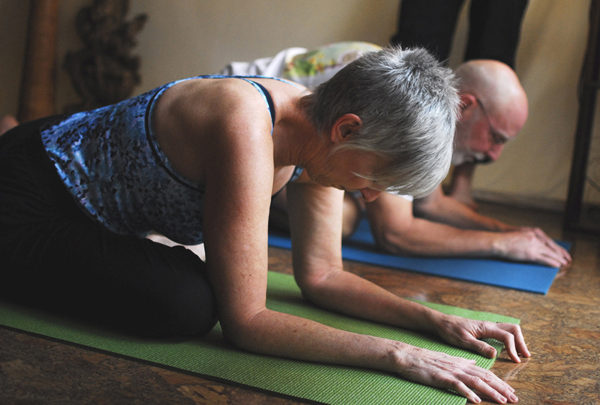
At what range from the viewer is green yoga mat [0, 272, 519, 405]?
1189 mm

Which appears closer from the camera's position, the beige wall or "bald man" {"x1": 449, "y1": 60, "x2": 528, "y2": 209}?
"bald man" {"x1": 449, "y1": 60, "x2": 528, "y2": 209}

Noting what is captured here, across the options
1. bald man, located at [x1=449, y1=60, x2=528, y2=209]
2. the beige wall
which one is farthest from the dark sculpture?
bald man, located at [x1=449, y1=60, x2=528, y2=209]

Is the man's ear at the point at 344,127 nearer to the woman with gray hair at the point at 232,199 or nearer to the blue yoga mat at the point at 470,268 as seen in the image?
the woman with gray hair at the point at 232,199

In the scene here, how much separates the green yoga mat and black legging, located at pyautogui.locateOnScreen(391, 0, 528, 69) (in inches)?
84.0

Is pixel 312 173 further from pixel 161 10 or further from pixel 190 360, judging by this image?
pixel 161 10

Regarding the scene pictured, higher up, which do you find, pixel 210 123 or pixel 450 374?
pixel 210 123

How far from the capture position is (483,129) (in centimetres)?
259

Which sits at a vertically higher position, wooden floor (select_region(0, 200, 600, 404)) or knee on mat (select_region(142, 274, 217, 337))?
knee on mat (select_region(142, 274, 217, 337))

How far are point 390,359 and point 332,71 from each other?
1.45 metres

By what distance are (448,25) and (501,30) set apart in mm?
271

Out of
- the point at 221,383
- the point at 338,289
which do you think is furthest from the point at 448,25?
the point at 221,383

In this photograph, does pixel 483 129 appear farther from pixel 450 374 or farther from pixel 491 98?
pixel 450 374

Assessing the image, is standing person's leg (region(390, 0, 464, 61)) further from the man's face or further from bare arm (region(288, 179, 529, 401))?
bare arm (region(288, 179, 529, 401))

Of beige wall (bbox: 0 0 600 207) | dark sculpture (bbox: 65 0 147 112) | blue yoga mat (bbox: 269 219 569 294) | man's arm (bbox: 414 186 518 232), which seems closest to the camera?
blue yoga mat (bbox: 269 219 569 294)
